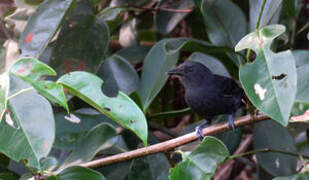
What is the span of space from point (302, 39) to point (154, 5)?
1.07m

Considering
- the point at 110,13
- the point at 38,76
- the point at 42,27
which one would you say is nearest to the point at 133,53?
the point at 110,13

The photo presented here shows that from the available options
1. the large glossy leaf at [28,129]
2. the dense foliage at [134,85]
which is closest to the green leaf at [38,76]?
the dense foliage at [134,85]

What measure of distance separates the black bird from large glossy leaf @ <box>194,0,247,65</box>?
0.30 meters

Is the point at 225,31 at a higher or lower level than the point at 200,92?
higher

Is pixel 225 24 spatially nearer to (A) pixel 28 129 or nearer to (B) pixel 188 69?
(B) pixel 188 69

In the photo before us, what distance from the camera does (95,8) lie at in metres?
3.06

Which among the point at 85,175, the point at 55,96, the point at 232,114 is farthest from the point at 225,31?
the point at 55,96

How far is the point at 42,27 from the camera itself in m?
2.48

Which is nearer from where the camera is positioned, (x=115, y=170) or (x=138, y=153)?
(x=138, y=153)

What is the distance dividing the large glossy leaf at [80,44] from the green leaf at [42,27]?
0.21 meters

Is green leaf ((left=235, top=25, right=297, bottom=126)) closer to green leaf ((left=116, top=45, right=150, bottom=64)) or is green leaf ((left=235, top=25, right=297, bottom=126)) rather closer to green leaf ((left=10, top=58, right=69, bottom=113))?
green leaf ((left=10, top=58, right=69, bottom=113))

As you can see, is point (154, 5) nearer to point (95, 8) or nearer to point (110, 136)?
point (95, 8)

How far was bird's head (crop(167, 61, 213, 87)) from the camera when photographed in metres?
3.16

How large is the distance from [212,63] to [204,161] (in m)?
1.09
